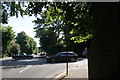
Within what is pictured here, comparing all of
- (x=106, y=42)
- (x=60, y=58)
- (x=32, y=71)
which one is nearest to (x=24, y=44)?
(x=60, y=58)

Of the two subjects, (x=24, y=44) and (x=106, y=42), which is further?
(x=24, y=44)

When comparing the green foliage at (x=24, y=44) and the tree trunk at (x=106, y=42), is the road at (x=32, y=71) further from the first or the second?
the green foliage at (x=24, y=44)

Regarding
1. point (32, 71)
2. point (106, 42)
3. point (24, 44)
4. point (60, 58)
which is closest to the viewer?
Answer: point (106, 42)

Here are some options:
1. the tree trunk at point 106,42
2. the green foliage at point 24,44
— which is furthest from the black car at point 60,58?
the green foliage at point 24,44

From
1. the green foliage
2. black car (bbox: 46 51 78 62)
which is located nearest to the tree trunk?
black car (bbox: 46 51 78 62)

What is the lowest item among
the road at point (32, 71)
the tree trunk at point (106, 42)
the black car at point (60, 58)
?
the road at point (32, 71)

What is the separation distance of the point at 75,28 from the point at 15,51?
57117 mm

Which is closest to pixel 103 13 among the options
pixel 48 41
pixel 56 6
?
pixel 56 6

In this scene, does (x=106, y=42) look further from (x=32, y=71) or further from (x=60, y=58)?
(x=60, y=58)

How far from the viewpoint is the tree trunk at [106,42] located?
4.32 meters

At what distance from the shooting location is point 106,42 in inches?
178

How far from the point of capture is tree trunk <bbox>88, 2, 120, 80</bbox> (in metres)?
4.32

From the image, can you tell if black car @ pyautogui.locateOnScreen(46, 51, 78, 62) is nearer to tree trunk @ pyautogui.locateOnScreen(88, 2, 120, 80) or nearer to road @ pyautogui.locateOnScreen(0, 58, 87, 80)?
road @ pyautogui.locateOnScreen(0, 58, 87, 80)

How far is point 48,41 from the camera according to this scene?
149 ft
